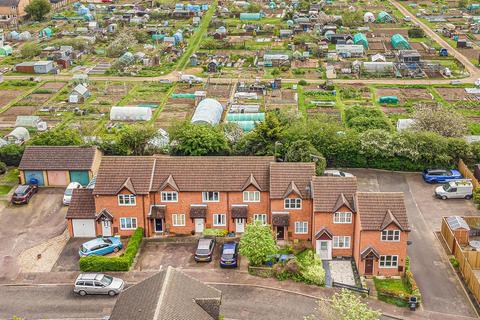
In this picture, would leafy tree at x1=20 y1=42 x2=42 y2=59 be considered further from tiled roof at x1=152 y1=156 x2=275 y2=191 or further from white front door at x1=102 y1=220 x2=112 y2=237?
white front door at x1=102 y1=220 x2=112 y2=237

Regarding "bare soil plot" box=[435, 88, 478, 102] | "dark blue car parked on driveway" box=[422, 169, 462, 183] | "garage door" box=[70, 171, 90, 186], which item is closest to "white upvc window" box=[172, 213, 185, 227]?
"garage door" box=[70, 171, 90, 186]

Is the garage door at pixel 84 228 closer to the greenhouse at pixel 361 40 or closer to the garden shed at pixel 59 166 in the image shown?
the garden shed at pixel 59 166

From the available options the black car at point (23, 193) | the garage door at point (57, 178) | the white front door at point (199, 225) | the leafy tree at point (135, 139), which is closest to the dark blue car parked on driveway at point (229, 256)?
the white front door at point (199, 225)

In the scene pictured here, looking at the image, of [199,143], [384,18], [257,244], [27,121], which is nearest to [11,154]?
[27,121]

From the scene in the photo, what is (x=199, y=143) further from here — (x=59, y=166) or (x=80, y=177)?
(x=59, y=166)

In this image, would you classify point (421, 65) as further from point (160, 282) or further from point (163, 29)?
point (160, 282)

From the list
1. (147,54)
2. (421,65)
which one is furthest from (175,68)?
(421,65)

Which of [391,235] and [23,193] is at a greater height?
[391,235]
